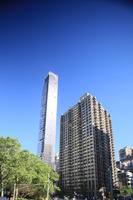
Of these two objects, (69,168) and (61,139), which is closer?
(69,168)

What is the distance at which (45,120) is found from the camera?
19262cm

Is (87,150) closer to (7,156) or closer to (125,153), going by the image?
(125,153)

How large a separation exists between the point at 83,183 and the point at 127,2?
10914 cm

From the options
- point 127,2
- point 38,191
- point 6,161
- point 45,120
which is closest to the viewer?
point 127,2

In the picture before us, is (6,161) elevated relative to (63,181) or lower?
elevated

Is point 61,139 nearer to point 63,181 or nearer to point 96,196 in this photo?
point 63,181

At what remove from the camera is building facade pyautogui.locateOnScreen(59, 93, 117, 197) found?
103m

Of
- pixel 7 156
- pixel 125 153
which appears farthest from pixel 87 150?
pixel 7 156

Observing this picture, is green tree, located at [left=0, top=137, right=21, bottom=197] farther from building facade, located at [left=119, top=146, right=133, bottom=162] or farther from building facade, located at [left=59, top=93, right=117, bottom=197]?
building facade, located at [left=119, top=146, right=133, bottom=162]

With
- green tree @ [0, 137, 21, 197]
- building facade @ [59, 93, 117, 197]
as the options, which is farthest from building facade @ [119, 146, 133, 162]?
green tree @ [0, 137, 21, 197]

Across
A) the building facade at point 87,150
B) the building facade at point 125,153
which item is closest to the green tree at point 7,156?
the building facade at point 87,150

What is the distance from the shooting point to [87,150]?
370 feet

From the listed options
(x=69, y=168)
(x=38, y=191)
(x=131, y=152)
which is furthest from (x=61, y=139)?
(x=38, y=191)

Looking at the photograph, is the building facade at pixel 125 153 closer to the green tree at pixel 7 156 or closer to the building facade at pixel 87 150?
the building facade at pixel 87 150
